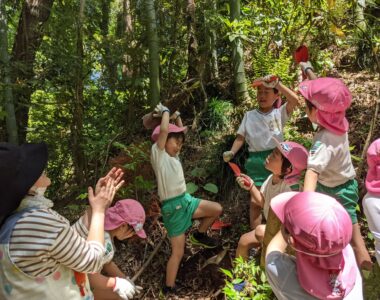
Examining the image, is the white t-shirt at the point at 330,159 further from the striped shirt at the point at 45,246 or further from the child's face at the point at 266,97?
the striped shirt at the point at 45,246

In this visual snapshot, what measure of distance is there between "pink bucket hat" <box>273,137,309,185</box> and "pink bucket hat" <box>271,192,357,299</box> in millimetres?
1161

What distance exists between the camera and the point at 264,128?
3848mm

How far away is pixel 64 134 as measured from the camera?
4637 millimetres

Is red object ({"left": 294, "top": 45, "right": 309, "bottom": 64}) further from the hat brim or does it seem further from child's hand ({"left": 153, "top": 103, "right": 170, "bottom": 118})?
the hat brim

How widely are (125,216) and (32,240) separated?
1160 millimetres

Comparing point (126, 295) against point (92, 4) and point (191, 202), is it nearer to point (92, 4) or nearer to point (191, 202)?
point (191, 202)

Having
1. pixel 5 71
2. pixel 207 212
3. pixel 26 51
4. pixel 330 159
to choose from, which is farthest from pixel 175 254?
pixel 26 51

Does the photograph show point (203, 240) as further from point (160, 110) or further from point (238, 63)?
point (238, 63)

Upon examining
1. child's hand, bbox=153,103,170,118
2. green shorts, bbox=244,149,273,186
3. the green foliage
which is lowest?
the green foliage

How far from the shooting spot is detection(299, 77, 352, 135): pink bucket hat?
2.80m

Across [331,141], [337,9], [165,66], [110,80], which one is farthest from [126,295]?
[337,9]

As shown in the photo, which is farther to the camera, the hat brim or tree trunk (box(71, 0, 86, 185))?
tree trunk (box(71, 0, 86, 185))

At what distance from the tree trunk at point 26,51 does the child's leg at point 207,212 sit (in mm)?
2123

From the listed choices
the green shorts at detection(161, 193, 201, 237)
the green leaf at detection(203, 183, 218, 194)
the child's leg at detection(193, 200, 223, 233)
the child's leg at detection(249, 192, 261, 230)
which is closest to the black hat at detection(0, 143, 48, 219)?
the green shorts at detection(161, 193, 201, 237)
